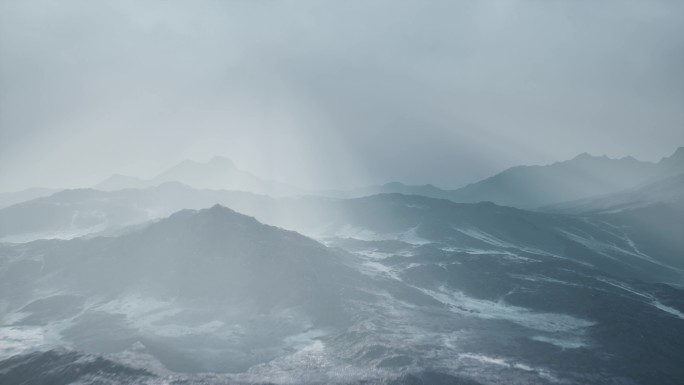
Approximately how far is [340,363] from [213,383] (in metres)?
33.8

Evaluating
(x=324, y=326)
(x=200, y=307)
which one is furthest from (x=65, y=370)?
(x=324, y=326)

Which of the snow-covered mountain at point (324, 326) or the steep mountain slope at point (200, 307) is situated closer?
the snow-covered mountain at point (324, 326)

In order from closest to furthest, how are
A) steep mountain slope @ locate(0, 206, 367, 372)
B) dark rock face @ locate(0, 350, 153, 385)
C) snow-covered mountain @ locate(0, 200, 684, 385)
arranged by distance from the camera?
dark rock face @ locate(0, 350, 153, 385), snow-covered mountain @ locate(0, 200, 684, 385), steep mountain slope @ locate(0, 206, 367, 372)

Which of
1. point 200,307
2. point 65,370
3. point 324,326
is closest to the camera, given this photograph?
point 65,370

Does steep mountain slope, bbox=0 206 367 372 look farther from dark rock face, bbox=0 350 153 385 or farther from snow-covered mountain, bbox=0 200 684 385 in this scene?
dark rock face, bbox=0 350 153 385

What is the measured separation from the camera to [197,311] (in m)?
165

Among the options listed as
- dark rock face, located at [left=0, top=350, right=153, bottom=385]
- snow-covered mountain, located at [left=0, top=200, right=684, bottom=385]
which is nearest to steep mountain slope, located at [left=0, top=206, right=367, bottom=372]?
snow-covered mountain, located at [left=0, top=200, right=684, bottom=385]

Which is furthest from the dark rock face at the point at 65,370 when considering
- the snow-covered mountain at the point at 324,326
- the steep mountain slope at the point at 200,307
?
the steep mountain slope at the point at 200,307

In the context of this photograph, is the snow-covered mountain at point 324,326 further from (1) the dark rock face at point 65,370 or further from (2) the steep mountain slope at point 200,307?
(2) the steep mountain slope at point 200,307

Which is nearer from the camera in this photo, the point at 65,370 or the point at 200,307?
the point at 65,370

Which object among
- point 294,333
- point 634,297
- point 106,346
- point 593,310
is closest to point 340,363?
point 294,333

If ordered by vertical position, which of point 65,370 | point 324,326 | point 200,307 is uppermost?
point 65,370

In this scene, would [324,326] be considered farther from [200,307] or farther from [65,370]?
[65,370]

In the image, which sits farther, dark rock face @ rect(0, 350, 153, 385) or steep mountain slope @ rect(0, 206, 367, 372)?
steep mountain slope @ rect(0, 206, 367, 372)
